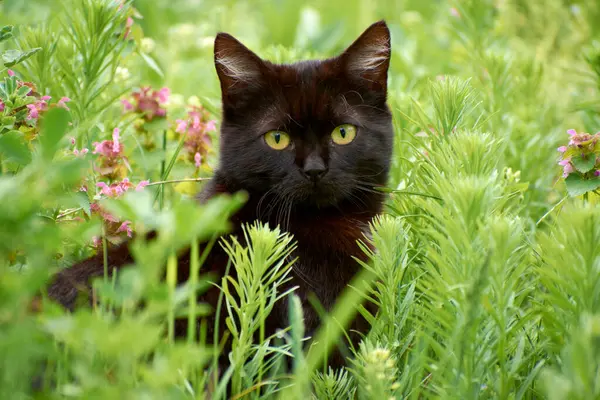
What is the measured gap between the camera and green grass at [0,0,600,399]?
0.90 meters

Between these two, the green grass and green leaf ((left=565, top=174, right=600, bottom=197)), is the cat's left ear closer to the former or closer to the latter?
the green grass

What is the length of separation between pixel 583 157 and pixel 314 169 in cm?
68

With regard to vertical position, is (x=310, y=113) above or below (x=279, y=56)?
below

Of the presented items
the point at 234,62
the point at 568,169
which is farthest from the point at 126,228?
the point at 568,169

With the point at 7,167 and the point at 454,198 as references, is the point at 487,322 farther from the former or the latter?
the point at 7,167

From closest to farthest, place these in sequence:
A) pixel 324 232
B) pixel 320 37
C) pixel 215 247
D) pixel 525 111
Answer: pixel 215 247 → pixel 324 232 → pixel 525 111 → pixel 320 37

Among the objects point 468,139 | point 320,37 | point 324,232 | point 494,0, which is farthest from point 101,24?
point 320,37

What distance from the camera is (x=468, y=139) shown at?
1.34 meters

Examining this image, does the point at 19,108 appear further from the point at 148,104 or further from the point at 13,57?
the point at 148,104

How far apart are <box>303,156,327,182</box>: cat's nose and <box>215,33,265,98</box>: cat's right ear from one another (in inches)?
12.3

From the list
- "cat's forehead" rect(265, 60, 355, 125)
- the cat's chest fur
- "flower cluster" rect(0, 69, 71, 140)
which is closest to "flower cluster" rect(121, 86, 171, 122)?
"cat's forehead" rect(265, 60, 355, 125)

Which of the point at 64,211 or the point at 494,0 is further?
the point at 494,0

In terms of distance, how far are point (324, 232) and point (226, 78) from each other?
0.57 m

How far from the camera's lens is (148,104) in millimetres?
2361
